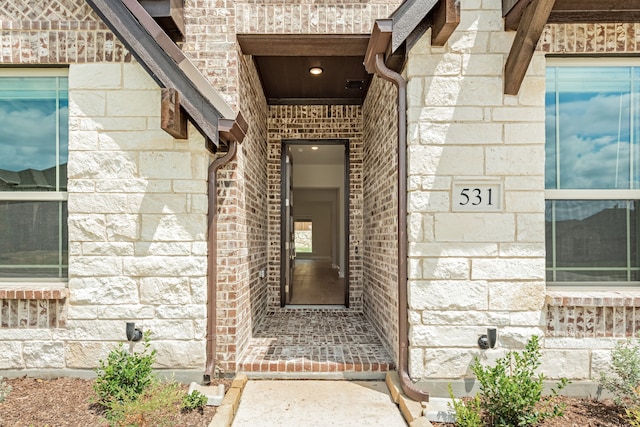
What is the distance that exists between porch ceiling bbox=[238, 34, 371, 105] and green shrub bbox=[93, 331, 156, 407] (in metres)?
2.94

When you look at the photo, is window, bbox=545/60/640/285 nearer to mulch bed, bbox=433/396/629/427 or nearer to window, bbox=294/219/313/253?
mulch bed, bbox=433/396/629/427

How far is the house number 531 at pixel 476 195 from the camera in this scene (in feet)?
9.62

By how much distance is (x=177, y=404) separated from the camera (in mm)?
2721

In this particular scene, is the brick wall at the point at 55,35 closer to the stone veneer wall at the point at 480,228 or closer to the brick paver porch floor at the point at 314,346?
the stone veneer wall at the point at 480,228

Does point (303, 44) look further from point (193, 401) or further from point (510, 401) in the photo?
point (510, 401)

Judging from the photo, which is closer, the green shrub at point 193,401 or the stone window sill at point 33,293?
the green shrub at point 193,401

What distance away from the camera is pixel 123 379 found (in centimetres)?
269

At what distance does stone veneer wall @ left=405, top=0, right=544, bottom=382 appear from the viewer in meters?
2.91

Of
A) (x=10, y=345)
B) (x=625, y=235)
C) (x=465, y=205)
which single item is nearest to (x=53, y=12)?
(x=10, y=345)

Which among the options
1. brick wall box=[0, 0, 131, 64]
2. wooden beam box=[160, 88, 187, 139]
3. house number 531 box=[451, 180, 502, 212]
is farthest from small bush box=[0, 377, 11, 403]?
house number 531 box=[451, 180, 502, 212]

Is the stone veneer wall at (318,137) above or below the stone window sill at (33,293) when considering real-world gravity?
above

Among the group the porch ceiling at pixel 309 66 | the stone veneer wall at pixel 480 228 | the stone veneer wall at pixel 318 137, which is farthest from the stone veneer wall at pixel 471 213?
the stone veneer wall at pixel 318 137

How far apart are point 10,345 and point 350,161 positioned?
14.4 feet

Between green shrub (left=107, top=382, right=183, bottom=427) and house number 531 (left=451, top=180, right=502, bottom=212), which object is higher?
house number 531 (left=451, top=180, right=502, bottom=212)
